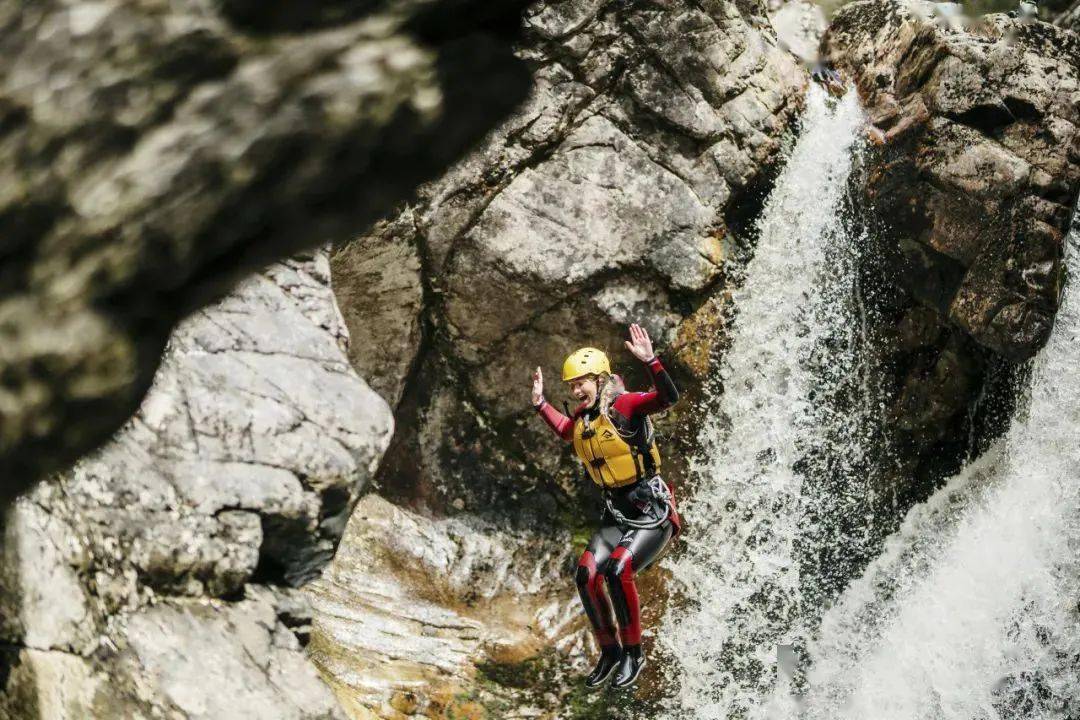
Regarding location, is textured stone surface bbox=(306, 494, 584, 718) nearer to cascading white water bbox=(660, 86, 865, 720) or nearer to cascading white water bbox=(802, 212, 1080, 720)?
cascading white water bbox=(660, 86, 865, 720)

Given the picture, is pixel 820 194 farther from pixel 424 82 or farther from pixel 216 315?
pixel 424 82

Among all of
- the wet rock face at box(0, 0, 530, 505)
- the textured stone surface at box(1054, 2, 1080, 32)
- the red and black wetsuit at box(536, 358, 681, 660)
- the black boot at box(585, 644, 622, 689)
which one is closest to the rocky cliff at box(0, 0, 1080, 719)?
the wet rock face at box(0, 0, 530, 505)

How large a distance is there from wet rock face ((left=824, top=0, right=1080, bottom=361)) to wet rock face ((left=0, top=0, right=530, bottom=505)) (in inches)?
353

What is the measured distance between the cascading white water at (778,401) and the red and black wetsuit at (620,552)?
2.55 metres

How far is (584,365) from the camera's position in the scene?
26.6ft

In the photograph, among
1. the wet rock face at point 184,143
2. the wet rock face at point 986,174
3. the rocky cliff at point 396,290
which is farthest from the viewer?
the wet rock face at point 986,174

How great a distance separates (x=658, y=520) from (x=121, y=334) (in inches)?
249

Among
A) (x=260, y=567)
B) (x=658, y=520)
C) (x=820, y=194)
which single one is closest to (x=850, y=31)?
(x=820, y=194)

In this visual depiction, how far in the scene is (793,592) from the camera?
35.8 ft

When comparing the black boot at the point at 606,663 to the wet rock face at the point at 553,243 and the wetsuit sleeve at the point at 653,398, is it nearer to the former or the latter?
the wetsuit sleeve at the point at 653,398

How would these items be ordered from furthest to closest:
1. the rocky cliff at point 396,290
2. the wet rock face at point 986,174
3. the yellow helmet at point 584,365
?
the wet rock face at point 986,174 < the yellow helmet at point 584,365 < the rocky cliff at point 396,290

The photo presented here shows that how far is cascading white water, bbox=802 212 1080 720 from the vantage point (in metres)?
10.2

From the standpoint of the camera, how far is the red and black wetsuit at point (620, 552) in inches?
313

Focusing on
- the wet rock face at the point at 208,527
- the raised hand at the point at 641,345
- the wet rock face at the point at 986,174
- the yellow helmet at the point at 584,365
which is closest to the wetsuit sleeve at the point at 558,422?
the yellow helmet at the point at 584,365
